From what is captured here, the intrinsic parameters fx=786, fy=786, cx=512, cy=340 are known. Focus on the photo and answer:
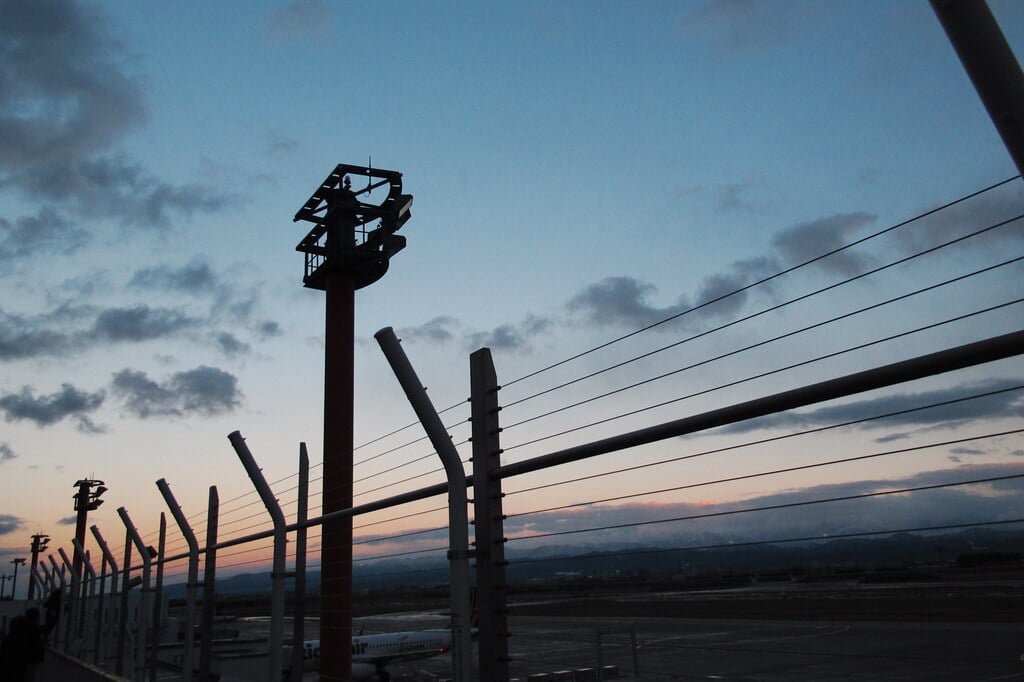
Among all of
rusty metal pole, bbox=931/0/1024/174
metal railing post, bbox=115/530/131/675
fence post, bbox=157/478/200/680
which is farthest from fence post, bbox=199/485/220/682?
rusty metal pole, bbox=931/0/1024/174

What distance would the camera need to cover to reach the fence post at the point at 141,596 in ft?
22.4

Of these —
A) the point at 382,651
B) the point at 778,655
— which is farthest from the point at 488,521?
the point at 778,655

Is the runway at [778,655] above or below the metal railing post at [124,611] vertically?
below

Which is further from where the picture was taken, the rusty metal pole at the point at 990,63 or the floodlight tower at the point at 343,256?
the floodlight tower at the point at 343,256

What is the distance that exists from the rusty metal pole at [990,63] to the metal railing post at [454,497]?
2232 mm

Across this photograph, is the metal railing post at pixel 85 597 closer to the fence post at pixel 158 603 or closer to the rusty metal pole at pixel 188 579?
the fence post at pixel 158 603

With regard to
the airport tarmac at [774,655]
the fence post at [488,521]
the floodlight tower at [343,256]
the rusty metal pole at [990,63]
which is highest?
the floodlight tower at [343,256]

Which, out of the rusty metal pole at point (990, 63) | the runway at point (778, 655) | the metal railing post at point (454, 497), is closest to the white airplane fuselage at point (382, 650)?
the runway at point (778, 655)

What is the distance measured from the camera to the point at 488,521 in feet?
10.2

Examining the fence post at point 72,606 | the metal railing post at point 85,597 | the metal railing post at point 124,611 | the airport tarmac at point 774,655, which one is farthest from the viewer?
the airport tarmac at point 774,655

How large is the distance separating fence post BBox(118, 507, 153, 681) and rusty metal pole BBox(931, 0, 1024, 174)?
7.31 m

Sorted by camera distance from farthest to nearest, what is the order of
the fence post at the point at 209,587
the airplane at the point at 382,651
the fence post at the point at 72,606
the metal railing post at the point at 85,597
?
1. the airplane at the point at 382,651
2. the fence post at the point at 72,606
3. the metal railing post at the point at 85,597
4. the fence post at the point at 209,587

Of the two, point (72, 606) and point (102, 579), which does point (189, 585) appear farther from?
point (72, 606)

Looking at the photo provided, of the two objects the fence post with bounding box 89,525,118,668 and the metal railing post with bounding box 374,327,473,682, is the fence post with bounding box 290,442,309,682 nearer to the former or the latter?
the metal railing post with bounding box 374,327,473,682
